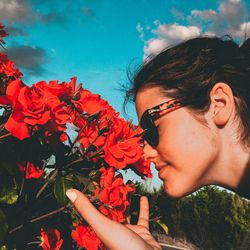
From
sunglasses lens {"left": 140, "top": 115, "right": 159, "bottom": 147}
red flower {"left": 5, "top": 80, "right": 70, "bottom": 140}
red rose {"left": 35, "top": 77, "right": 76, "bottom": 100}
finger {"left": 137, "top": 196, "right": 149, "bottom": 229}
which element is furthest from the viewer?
sunglasses lens {"left": 140, "top": 115, "right": 159, "bottom": 147}

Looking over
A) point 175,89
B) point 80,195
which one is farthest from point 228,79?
point 80,195

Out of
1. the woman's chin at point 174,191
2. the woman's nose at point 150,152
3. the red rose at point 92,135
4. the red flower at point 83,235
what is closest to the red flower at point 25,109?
the red rose at point 92,135

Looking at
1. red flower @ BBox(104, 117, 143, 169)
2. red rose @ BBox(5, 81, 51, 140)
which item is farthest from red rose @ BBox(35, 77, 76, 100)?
red flower @ BBox(104, 117, 143, 169)

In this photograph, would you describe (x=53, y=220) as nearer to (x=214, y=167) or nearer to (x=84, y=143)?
(x=84, y=143)

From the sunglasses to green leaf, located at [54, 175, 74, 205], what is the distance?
61 centimetres

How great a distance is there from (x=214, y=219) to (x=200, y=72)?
953 cm

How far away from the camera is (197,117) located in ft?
7.23

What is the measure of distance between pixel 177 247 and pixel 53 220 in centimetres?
1123

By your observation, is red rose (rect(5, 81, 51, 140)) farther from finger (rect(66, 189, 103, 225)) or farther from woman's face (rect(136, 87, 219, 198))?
woman's face (rect(136, 87, 219, 198))

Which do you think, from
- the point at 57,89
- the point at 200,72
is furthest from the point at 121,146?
the point at 200,72

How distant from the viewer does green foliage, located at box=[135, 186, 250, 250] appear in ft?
34.4

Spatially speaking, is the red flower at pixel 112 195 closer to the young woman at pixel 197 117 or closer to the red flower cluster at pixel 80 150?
the red flower cluster at pixel 80 150

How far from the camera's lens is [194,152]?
2.15 meters

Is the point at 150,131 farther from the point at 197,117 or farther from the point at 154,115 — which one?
the point at 197,117
